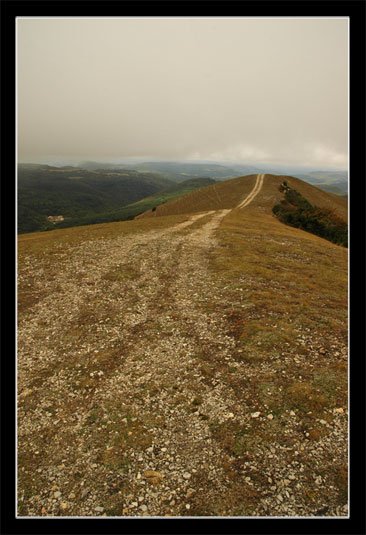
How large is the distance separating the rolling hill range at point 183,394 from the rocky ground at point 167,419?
0.14 ft

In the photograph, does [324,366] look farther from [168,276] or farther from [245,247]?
[245,247]

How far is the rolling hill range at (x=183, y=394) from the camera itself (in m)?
6.71

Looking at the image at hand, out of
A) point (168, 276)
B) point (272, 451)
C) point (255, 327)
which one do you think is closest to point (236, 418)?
point (272, 451)

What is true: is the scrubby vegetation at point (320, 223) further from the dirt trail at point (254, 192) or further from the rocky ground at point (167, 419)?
the rocky ground at point (167, 419)

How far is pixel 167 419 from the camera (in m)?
9.03

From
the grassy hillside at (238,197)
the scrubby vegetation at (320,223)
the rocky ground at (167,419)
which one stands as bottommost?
the rocky ground at (167,419)

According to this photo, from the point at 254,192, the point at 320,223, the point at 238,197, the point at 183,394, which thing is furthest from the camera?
the point at 254,192

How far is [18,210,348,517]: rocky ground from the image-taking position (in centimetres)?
Answer: 662

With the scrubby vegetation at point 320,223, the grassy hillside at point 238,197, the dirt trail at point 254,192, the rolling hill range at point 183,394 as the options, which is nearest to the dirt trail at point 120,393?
the rolling hill range at point 183,394

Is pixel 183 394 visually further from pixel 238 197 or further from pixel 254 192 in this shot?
pixel 254 192

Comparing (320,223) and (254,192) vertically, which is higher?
(254,192)

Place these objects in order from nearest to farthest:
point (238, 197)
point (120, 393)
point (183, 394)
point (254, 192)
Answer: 1. point (183, 394)
2. point (120, 393)
3. point (238, 197)
4. point (254, 192)

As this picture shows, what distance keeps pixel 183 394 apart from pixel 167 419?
127 cm

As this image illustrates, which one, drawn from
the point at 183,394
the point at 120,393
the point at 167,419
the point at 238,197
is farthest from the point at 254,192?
the point at 167,419
